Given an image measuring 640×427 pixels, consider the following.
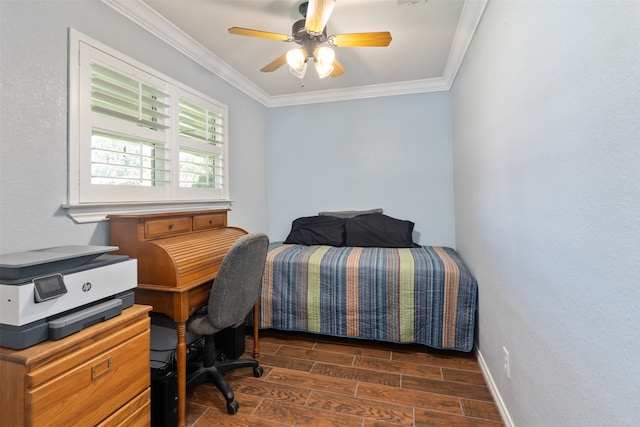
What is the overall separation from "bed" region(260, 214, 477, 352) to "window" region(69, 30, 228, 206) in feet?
3.51

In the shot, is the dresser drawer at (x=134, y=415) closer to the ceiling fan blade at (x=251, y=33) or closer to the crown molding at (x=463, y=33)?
the ceiling fan blade at (x=251, y=33)

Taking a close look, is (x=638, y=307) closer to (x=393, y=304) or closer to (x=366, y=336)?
(x=393, y=304)

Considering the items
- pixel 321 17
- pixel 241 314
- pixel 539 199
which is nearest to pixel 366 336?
pixel 241 314

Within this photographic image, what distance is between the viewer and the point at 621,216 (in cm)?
69

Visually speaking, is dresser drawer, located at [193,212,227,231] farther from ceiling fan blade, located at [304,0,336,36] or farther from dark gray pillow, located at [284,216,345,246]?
ceiling fan blade, located at [304,0,336,36]

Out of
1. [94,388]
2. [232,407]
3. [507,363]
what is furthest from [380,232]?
[94,388]

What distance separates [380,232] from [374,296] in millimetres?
936

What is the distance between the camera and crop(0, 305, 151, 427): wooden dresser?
2.88ft

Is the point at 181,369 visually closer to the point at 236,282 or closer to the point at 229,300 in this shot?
the point at 229,300

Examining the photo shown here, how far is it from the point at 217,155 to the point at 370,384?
2272 millimetres

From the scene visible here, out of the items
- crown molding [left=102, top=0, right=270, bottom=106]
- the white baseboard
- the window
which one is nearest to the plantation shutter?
the window

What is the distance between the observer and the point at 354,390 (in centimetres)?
186

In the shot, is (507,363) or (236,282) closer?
(507,363)

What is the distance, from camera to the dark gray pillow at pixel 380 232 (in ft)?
10.1
